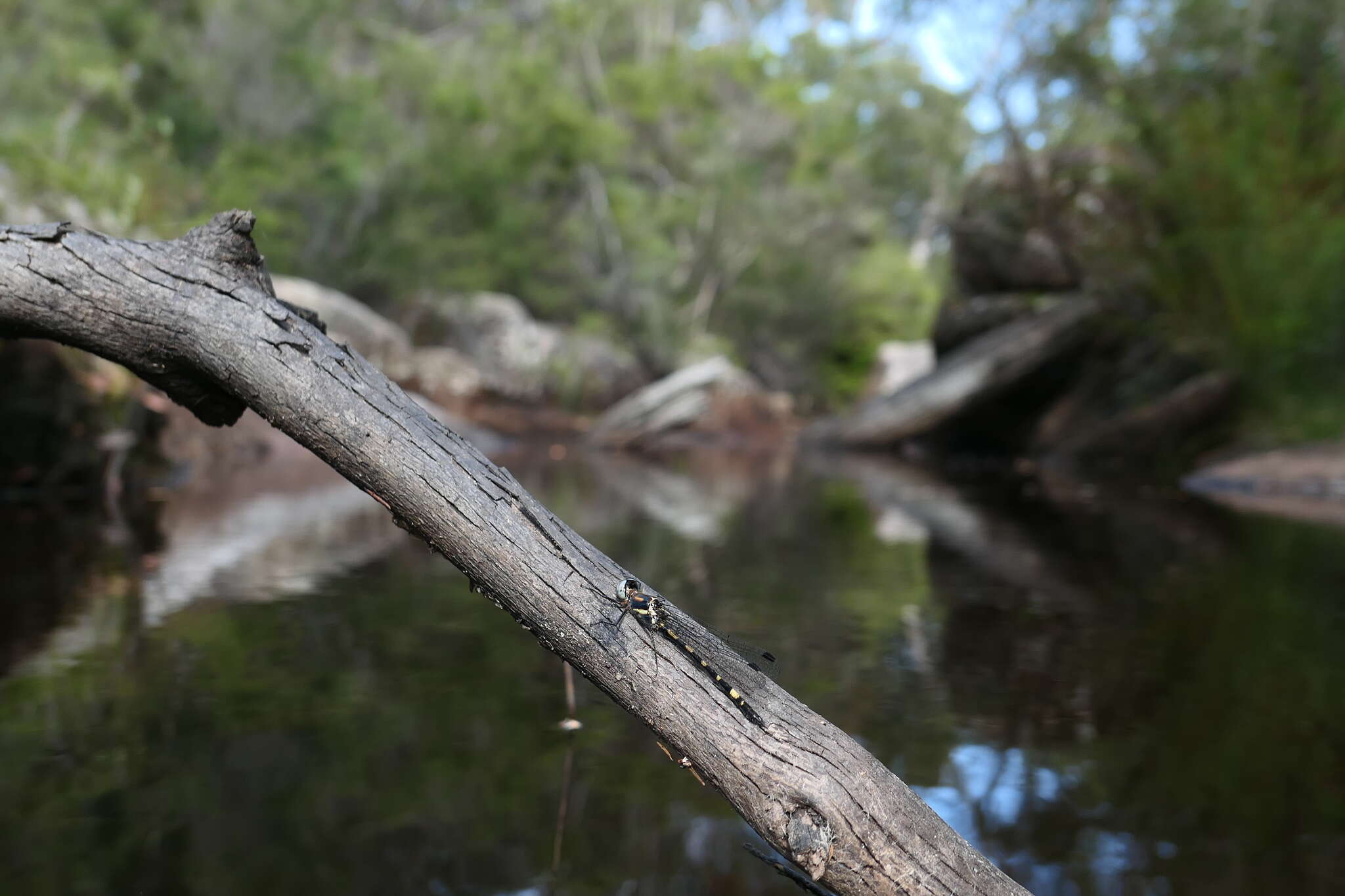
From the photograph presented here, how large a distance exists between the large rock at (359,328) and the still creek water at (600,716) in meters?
8.20

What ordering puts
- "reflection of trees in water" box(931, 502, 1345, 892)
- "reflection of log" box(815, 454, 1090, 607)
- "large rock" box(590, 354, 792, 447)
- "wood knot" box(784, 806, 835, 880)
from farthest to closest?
"large rock" box(590, 354, 792, 447) < "reflection of log" box(815, 454, 1090, 607) < "reflection of trees in water" box(931, 502, 1345, 892) < "wood knot" box(784, 806, 835, 880)

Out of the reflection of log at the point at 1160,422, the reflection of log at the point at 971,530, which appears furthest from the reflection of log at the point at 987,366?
the reflection of log at the point at 971,530

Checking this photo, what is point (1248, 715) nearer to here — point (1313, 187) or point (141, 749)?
point (141, 749)

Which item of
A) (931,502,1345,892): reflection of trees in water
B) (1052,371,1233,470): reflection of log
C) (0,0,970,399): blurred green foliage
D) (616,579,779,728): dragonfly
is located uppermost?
(0,0,970,399): blurred green foliage

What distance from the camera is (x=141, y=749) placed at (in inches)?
114

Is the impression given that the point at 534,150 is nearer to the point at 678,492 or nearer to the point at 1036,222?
the point at 1036,222

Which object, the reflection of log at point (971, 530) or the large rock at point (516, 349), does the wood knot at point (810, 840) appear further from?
the large rock at point (516, 349)

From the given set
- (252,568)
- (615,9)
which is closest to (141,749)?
(252,568)

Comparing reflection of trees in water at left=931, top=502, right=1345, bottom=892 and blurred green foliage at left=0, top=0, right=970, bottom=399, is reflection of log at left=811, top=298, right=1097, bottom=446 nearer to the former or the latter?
blurred green foliage at left=0, top=0, right=970, bottom=399

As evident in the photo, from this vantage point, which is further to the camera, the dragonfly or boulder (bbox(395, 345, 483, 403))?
boulder (bbox(395, 345, 483, 403))

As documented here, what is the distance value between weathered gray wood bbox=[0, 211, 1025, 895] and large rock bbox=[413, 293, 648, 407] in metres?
16.9

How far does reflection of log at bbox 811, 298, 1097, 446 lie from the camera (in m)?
14.2

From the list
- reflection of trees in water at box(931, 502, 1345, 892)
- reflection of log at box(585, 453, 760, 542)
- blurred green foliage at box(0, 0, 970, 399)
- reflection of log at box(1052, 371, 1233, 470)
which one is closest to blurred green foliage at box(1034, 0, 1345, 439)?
reflection of log at box(1052, 371, 1233, 470)

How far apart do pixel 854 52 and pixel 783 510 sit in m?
25.3
